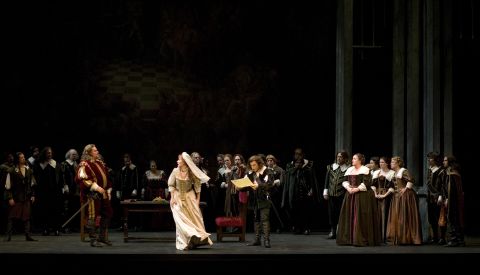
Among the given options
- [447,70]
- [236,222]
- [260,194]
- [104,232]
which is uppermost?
[447,70]

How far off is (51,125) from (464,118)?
9.25m

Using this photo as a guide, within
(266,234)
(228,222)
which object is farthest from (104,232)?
(266,234)

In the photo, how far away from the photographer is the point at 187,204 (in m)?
12.6

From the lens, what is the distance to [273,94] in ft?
59.4

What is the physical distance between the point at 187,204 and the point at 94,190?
1.54 meters

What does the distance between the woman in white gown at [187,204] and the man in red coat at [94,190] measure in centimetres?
113

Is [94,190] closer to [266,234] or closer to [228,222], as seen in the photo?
[228,222]

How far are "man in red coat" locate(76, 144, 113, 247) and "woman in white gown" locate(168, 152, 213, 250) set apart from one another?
1.13 metres

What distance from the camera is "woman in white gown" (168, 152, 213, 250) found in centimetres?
1238
